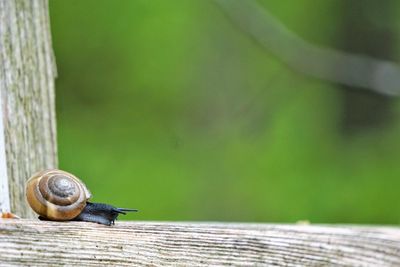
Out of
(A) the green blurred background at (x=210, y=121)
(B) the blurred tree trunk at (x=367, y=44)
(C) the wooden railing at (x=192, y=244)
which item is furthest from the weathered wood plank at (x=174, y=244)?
(B) the blurred tree trunk at (x=367, y=44)

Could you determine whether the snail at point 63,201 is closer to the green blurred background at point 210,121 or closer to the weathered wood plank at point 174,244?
the weathered wood plank at point 174,244

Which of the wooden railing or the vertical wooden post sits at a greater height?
the vertical wooden post

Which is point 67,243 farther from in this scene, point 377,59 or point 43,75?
point 377,59

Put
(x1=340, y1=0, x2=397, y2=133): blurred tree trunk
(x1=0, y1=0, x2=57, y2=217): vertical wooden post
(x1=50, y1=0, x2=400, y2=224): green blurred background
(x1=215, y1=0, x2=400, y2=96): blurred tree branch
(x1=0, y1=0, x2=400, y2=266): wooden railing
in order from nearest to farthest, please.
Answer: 1. (x1=0, y1=0, x2=400, y2=266): wooden railing
2. (x1=0, y1=0, x2=57, y2=217): vertical wooden post
3. (x1=50, y1=0, x2=400, y2=224): green blurred background
4. (x1=215, y1=0, x2=400, y2=96): blurred tree branch
5. (x1=340, y1=0, x2=397, y2=133): blurred tree trunk

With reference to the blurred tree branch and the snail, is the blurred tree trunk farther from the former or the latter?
the snail

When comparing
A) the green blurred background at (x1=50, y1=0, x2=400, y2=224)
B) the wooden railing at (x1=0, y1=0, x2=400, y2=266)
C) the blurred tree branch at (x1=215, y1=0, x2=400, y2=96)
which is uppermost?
the blurred tree branch at (x1=215, y1=0, x2=400, y2=96)

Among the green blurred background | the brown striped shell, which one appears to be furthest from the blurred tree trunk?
the brown striped shell

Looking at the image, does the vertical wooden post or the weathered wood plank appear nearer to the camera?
the weathered wood plank

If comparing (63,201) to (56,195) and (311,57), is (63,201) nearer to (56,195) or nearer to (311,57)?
(56,195)
